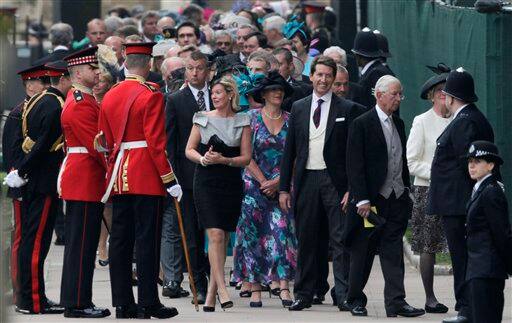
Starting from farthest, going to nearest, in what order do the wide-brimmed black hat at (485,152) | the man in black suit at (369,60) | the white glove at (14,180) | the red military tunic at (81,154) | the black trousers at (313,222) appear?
the man in black suit at (369,60) < the black trousers at (313,222) < the white glove at (14,180) < the red military tunic at (81,154) < the wide-brimmed black hat at (485,152)

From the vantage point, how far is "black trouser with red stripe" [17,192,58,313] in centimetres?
928

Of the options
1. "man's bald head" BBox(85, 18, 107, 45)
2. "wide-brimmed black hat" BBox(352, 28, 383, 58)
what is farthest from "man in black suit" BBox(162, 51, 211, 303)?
"man's bald head" BBox(85, 18, 107, 45)

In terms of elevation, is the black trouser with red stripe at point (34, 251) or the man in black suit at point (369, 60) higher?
the man in black suit at point (369, 60)

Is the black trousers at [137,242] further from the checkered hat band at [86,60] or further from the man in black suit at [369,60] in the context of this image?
the man in black suit at [369,60]

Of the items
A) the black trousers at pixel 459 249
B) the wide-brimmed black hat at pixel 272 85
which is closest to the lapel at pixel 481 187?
→ the black trousers at pixel 459 249

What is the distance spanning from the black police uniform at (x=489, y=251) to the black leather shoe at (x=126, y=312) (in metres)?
2.52

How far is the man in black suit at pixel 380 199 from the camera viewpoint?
367 inches

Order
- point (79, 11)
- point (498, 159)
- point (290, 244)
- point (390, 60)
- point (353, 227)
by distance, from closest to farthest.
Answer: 1. point (498, 159)
2. point (353, 227)
3. point (290, 244)
4. point (390, 60)
5. point (79, 11)

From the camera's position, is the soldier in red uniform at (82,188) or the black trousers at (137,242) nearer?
the black trousers at (137,242)

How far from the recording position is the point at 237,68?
10.6 m

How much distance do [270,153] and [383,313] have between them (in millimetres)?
1681

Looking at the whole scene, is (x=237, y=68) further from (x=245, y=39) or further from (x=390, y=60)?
(x=390, y=60)

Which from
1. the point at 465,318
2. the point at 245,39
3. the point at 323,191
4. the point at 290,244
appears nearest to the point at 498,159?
the point at 465,318

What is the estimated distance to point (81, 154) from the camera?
352 inches
